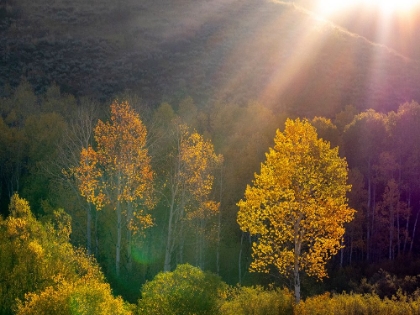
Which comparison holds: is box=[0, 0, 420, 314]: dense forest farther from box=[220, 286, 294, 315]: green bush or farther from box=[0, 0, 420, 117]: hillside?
box=[0, 0, 420, 117]: hillside

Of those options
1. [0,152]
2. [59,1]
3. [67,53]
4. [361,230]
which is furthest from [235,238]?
[59,1]

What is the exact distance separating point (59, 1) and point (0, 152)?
77197 millimetres

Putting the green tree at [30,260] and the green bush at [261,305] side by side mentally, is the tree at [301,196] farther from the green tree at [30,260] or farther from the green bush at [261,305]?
the green tree at [30,260]

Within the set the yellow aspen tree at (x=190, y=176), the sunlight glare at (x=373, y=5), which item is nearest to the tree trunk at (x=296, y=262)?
the yellow aspen tree at (x=190, y=176)

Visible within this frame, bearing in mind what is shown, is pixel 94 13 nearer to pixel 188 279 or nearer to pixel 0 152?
pixel 0 152

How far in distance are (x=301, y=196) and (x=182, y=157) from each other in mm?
11229

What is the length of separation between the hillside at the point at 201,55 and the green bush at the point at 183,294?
160ft

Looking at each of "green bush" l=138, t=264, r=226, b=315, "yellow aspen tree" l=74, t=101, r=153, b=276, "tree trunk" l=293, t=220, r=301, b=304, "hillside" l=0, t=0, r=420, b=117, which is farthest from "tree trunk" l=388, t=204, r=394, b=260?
"hillside" l=0, t=0, r=420, b=117

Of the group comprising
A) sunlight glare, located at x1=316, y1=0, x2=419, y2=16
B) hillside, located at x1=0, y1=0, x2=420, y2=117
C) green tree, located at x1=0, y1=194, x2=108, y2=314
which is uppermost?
sunlight glare, located at x1=316, y1=0, x2=419, y2=16

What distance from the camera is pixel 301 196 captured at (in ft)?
66.9

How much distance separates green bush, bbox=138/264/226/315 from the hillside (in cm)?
4863

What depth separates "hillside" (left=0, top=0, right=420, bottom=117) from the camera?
73.1 m

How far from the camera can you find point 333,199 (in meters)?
19.8

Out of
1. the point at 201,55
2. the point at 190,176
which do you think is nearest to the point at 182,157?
the point at 190,176
